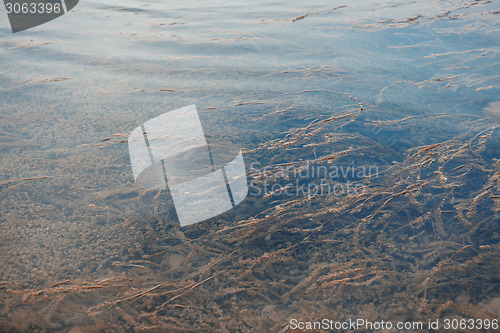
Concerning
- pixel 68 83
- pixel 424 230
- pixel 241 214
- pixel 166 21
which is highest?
pixel 166 21

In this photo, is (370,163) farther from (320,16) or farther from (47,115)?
(320,16)

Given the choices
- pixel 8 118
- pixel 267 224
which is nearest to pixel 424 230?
pixel 267 224

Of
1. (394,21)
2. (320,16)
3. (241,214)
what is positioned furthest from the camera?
(320,16)

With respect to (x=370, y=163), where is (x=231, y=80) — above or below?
above

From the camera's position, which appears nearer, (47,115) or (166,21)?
(47,115)

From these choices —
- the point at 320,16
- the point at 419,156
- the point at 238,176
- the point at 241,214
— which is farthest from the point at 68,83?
Answer: the point at 320,16

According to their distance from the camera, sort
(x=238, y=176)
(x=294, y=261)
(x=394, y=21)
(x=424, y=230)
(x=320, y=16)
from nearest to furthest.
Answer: (x=294, y=261)
(x=424, y=230)
(x=238, y=176)
(x=394, y=21)
(x=320, y=16)
